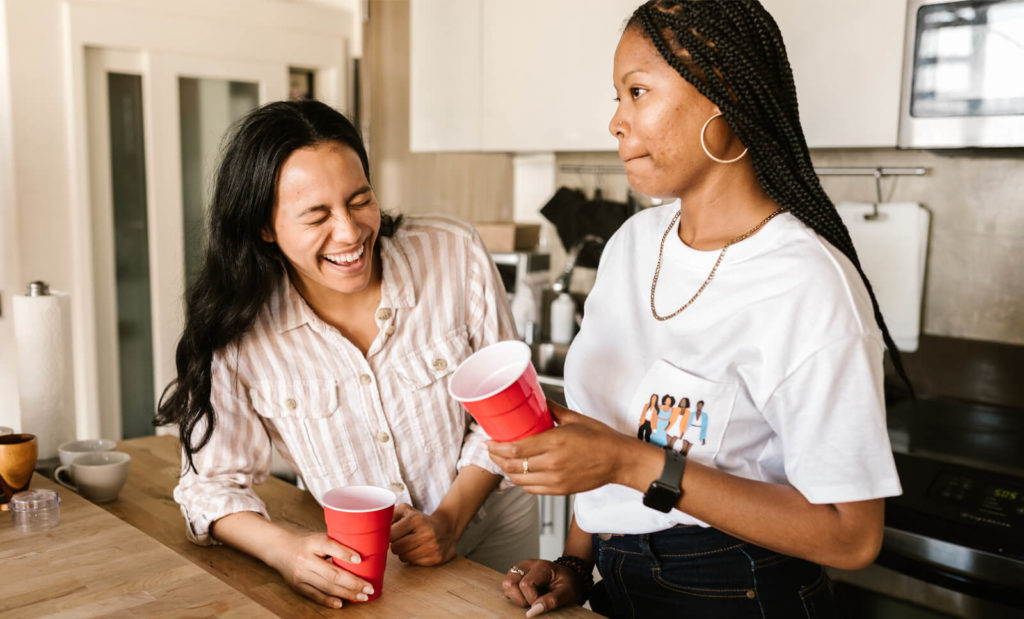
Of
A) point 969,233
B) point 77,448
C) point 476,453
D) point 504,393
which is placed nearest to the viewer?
point 504,393

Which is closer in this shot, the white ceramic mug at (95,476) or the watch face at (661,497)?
the watch face at (661,497)

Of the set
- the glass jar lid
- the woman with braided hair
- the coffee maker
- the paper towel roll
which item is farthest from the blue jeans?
the coffee maker

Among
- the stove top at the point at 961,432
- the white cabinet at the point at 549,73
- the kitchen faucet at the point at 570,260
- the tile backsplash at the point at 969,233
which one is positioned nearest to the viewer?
the stove top at the point at 961,432

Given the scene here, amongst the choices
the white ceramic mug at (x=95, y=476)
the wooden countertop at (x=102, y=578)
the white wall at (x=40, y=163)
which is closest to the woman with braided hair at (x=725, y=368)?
the wooden countertop at (x=102, y=578)

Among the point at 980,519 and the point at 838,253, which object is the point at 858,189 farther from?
the point at 838,253

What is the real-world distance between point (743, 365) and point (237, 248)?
80cm

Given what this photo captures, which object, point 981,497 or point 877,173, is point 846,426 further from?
point 877,173

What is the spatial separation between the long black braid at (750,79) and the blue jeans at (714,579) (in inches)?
14.7

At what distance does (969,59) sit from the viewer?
5.53 ft

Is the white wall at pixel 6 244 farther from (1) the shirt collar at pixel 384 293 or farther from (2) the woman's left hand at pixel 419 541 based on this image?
(2) the woman's left hand at pixel 419 541

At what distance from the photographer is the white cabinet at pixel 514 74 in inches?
92.8

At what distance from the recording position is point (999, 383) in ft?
6.55

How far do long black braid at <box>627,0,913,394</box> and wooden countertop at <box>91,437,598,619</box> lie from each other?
57cm

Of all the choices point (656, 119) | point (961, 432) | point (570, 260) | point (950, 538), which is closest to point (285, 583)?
point (656, 119)
